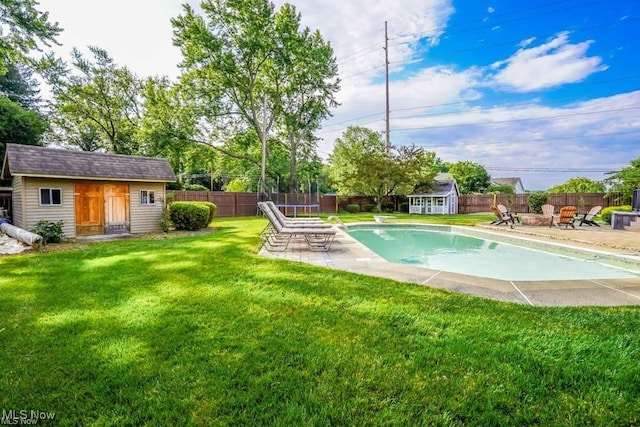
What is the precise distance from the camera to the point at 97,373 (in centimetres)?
228

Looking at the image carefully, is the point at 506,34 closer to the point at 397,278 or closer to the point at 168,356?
the point at 397,278

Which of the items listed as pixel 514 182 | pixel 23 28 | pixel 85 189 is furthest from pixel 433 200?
pixel 514 182

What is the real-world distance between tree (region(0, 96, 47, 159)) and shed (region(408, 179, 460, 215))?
2527 centimetres

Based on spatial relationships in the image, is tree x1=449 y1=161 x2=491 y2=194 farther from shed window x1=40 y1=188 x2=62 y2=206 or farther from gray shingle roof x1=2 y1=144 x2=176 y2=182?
shed window x1=40 y1=188 x2=62 y2=206

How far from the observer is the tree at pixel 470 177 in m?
44.1

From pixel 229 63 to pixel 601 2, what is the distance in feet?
62.7

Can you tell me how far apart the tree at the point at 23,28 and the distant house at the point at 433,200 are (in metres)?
23.9

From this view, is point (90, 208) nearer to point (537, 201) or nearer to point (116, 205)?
point (116, 205)

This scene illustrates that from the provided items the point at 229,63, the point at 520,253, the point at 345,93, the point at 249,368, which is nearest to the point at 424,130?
the point at 345,93

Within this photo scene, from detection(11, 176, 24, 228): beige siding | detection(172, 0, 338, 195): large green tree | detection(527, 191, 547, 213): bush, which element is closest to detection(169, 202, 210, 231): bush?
detection(11, 176, 24, 228): beige siding

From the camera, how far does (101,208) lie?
1277 centimetres

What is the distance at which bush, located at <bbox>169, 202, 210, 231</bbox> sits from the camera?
441 inches

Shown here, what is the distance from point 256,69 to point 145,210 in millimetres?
13882

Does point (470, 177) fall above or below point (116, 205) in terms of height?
above
